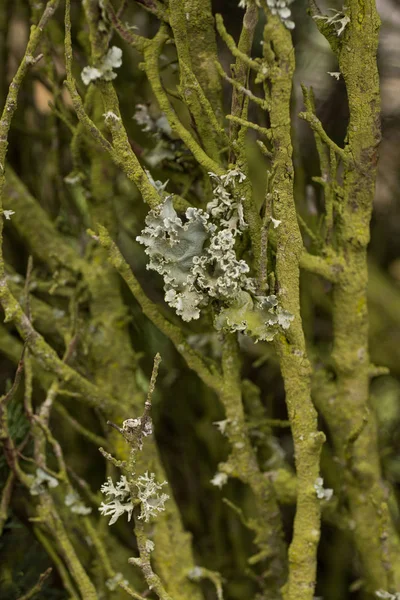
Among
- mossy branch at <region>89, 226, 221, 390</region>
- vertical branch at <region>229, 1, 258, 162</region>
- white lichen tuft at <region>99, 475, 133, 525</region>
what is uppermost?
vertical branch at <region>229, 1, 258, 162</region>

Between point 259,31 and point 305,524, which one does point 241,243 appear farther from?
point 259,31

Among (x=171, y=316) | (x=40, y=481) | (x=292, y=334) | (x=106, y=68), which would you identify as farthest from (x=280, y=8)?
(x=40, y=481)

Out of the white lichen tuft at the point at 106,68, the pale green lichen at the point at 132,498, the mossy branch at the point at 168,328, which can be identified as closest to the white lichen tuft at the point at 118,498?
the pale green lichen at the point at 132,498

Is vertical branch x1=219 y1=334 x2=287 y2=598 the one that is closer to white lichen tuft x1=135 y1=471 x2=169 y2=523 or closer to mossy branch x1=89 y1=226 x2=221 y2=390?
mossy branch x1=89 y1=226 x2=221 y2=390

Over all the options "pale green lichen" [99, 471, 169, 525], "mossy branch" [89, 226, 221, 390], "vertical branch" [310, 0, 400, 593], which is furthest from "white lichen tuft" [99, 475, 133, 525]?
"vertical branch" [310, 0, 400, 593]

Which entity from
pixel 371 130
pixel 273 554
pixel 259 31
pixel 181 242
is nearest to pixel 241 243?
pixel 181 242

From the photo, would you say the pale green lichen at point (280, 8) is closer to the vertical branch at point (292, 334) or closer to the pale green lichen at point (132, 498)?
the vertical branch at point (292, 334)
